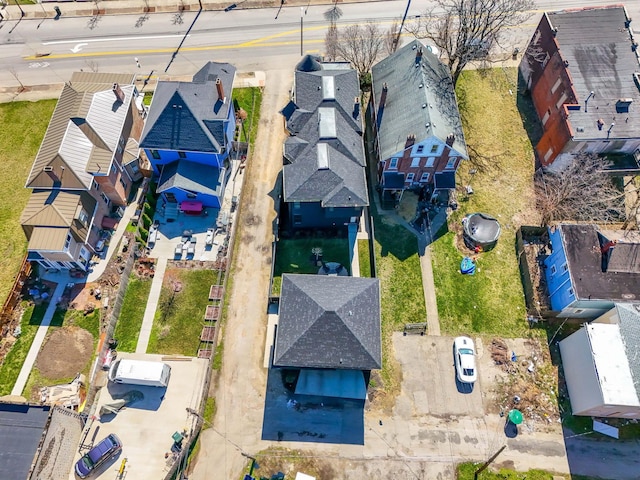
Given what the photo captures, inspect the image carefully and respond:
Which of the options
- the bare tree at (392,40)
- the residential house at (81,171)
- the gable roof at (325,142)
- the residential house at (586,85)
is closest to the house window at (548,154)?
the residential house at (586,85)

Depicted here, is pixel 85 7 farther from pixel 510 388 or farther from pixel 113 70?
pixel 510 388

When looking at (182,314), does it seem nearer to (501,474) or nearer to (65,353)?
(65,353)

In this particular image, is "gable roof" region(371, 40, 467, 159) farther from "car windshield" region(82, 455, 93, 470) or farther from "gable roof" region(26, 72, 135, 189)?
"car windshield" region(82, 455, 93, 470)

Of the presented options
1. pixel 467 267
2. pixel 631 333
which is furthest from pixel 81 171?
pixel 631 333

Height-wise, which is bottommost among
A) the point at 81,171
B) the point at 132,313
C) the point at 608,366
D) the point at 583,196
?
the point at 608,366

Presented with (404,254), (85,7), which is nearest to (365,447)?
(404,254)

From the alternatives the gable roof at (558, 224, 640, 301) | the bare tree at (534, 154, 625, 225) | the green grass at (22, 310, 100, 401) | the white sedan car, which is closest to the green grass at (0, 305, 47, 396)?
the green grass at (22, 310, 100, 401)
